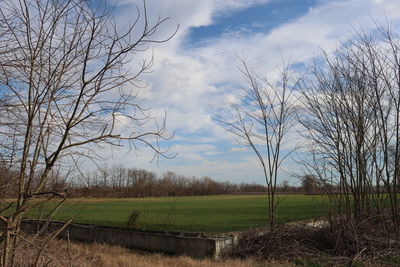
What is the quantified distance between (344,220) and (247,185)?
129052 millimetres

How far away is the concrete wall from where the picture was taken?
10.9 meters

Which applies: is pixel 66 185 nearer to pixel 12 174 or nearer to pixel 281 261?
pixel 12 174

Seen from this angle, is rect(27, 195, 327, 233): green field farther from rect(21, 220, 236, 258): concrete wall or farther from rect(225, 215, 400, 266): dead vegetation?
rect(225, 215, 400, 266): dead vegetation

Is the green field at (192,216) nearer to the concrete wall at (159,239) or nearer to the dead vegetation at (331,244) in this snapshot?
the concrete wall at (159,239)

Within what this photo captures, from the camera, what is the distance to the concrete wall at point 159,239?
1089 centimetres

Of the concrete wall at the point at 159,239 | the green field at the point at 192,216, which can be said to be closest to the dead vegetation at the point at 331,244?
the concrete wall at the point at 159,239

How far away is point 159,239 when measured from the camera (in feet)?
42.7

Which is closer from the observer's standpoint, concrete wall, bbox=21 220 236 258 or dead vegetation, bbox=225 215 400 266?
dead vegetation, bbox=225 215 400 266

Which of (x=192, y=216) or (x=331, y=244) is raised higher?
(x=331, y=244)

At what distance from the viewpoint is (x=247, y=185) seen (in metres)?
137

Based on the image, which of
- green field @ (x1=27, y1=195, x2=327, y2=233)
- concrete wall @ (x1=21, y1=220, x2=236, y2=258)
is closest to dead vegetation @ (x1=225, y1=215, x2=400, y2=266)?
concrete wall @ (x1=21, y1=220, x2=236, y2=258)

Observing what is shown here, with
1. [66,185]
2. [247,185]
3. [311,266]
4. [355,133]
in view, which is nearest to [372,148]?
[355,133]

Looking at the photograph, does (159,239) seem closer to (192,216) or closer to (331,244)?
(331,244)

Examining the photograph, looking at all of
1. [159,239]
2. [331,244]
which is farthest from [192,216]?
[331,244]
